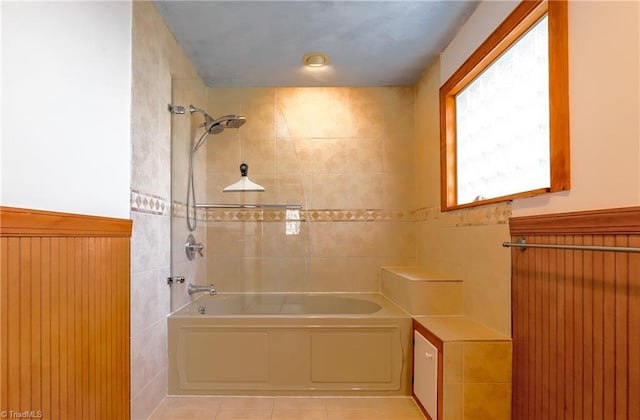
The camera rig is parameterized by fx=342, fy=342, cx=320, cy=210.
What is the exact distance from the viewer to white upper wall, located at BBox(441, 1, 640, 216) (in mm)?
1094

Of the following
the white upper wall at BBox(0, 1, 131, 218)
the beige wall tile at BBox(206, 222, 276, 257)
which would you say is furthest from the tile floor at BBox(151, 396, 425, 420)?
the white upper wall at BBox(0, 1, 131, 218)

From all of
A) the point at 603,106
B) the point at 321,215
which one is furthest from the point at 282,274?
the point at 603,106

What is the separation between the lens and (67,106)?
1.37 meters

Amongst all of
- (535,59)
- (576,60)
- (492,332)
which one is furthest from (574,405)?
(535,59)

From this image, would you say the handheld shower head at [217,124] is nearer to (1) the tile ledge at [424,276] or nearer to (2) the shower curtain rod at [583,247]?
(1) the tile ledge at [424,276]

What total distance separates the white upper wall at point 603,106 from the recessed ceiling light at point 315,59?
1662 mm

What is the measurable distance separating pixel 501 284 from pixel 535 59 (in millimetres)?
1134

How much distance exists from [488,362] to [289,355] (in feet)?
3.90

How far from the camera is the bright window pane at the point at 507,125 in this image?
1597 mm

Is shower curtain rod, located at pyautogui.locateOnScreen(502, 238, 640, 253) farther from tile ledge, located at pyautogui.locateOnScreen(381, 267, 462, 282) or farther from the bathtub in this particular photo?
the bathtub

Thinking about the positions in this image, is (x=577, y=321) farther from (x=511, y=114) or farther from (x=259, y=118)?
(x=259, y=118)

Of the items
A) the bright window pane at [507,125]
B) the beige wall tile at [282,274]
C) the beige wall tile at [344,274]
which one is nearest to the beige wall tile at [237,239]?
the beige wall tile at [282,274]

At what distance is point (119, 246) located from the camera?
1.65 m

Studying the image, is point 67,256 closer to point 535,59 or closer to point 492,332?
point 492,332
